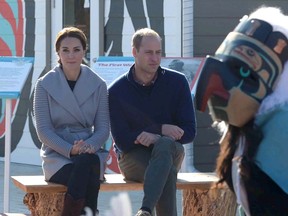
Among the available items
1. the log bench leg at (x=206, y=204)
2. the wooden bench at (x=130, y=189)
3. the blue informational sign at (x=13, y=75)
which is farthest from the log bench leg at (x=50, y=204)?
the blue informational sign at (x=13, y=75)

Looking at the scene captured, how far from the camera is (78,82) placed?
550cm

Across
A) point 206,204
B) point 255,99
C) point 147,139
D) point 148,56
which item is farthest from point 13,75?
point 255,99

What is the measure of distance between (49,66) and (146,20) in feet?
5.18

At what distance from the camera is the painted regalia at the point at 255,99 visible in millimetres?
2279

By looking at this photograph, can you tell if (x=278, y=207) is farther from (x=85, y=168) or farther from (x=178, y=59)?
(x=178, y=59)

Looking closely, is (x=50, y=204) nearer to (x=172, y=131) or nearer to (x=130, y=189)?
(x=130, y=189)

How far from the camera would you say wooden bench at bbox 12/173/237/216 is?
17.3ft

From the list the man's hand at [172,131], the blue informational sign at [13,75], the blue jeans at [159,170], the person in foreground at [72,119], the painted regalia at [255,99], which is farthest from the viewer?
the blue informational sign at [13,75]

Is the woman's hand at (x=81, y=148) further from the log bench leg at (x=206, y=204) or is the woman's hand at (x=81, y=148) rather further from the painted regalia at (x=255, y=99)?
the painted regalia at (x=255, y=99)

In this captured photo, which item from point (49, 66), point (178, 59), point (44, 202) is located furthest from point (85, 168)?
point (49, 66)

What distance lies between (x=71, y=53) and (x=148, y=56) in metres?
0.51

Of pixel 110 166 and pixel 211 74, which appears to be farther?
pixel 110 166

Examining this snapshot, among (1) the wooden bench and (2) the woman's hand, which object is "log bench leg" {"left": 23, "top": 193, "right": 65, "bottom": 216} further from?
(2) the woman's hand

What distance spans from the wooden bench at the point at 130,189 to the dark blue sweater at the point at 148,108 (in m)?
0.27
